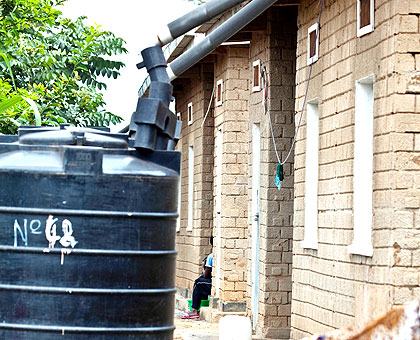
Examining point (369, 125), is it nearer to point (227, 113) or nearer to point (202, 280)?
point (227, 113)

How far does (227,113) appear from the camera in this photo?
674 inches

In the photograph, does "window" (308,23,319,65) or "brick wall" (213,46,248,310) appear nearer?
"window" (308,23,319,65)

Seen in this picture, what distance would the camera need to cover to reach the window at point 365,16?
9570 millimetres

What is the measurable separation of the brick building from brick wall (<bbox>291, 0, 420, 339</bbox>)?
0.5 inches

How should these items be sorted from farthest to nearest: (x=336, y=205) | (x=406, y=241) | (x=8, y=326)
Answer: (x=336, y=205) < (x=406, y=241) < (x=8, y=326)

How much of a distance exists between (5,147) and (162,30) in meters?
1.02

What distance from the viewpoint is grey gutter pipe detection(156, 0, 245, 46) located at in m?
5.23

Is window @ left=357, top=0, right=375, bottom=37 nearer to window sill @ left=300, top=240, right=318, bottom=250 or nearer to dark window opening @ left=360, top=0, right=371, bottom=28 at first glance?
dark window opening @ left=360, top=0, right=371, bottom=28

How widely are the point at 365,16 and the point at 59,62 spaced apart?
38.1 ft

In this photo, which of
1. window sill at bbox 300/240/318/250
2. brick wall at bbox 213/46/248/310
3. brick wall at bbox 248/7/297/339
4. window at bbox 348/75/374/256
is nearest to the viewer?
window at bbox 348/75/374/256

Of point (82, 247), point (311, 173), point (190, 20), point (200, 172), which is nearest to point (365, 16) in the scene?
point (311, 173)

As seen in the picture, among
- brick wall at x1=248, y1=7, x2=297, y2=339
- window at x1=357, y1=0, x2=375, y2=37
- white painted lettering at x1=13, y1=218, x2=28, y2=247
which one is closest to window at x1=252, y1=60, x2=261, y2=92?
brick wall at x1=248, y1=7, x2=297, y2=339

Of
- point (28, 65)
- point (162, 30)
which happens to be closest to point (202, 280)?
point (28, 65)

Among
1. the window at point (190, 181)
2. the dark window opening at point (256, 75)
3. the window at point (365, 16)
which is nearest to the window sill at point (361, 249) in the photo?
the window at point (365, 16)
